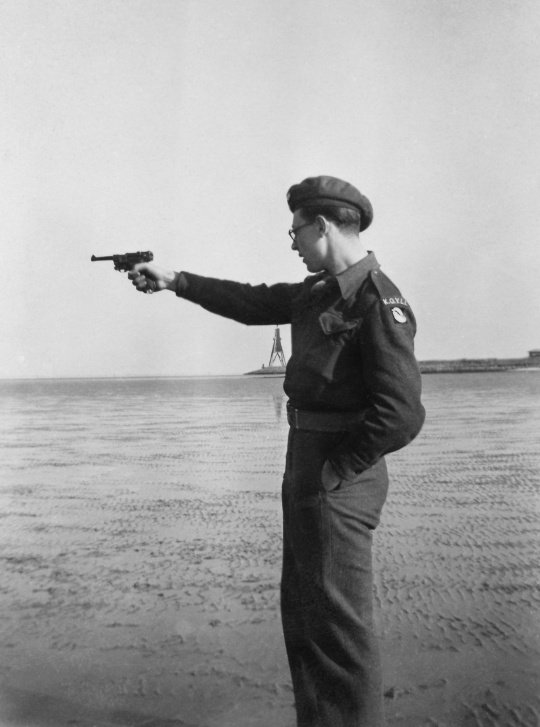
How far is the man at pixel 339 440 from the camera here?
200 cm

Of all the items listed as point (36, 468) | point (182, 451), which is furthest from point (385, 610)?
point (182, 451)

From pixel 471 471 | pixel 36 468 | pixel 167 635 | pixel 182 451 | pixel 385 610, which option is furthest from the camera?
pixel 182 451

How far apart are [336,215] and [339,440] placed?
2.31 feet

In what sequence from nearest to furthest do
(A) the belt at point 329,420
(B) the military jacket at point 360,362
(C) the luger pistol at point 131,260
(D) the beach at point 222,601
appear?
(B) the military jacket at point 360,362 → (A) the belt at point 329,420 → (C) the luger pistol at point 131,260 → (D) the beach at point 222,601

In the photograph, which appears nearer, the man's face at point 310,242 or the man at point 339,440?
the man at point 339,440

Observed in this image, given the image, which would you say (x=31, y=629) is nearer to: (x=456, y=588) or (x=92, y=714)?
(x=92, y=714)

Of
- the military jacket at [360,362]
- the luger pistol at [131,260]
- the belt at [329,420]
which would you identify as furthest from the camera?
the luger pistol at [131,260]

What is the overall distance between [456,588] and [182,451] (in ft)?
25.1

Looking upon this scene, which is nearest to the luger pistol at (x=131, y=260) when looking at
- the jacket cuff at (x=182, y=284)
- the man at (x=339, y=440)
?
the jacket cuff at (x=182, y=284)

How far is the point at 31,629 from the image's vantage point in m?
3.40

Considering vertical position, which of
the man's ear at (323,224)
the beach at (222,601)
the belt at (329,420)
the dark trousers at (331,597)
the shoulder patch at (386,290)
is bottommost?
the beach at (222,601)

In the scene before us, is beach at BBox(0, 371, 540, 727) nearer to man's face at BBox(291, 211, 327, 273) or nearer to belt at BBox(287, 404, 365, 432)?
belt at BBox(287, 404, 365, 432)

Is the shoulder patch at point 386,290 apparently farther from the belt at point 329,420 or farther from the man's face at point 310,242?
the belt at point 329,420

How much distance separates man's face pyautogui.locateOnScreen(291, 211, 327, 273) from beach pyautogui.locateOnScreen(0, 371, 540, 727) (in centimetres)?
172
